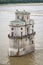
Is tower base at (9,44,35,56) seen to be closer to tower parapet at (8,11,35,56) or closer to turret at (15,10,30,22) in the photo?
tower parapet at (8,11,35,56)

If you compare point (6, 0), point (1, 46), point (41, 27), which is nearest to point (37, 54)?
point (1, 46)

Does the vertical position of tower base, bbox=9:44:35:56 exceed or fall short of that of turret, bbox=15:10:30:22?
it falls short

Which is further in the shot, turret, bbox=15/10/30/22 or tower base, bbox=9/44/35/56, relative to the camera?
turret, bbox=15/10/30/22

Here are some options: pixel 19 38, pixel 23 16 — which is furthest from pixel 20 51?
pixel 23 16

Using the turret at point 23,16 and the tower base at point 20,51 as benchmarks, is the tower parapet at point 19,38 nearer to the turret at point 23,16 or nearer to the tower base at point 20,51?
the tower base at point 20,51

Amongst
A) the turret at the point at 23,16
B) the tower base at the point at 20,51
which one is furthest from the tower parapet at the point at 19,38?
the turret at the point at 23,16

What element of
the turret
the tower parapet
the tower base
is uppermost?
the turret

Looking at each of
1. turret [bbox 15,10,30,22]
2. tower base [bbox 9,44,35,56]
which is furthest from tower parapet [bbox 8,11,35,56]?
turret [bbox 15,10,30,22]

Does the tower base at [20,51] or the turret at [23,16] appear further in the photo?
the turret at [23,16]

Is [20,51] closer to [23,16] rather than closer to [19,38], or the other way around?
[19,38]

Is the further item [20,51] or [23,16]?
[23,16]

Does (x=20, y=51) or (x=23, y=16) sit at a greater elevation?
(x=23, y=16)
